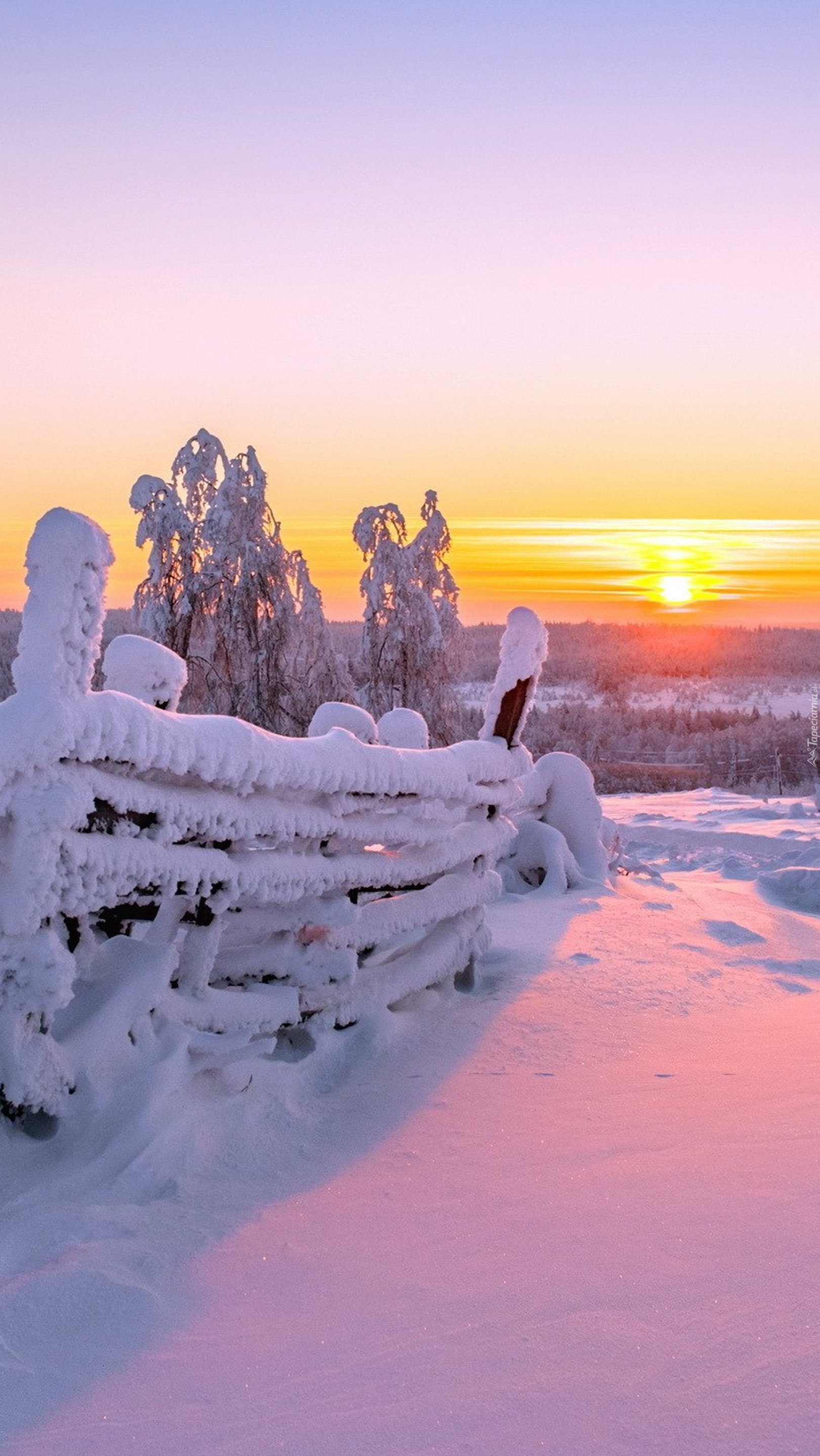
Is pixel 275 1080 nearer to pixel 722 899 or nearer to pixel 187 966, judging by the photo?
pixel 187 966

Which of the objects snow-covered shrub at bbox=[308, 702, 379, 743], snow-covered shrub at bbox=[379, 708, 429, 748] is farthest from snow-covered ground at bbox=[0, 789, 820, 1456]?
snow-covered shrub at bbox=[379, 708, 429, 748]

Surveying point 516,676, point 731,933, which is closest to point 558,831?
point 731,933

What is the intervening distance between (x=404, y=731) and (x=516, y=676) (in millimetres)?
606

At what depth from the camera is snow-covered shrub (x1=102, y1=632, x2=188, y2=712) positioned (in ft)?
13.6

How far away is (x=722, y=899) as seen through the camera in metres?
8.35

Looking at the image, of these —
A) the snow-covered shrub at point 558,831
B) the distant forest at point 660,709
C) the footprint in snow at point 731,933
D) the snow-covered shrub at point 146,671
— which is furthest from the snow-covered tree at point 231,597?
the snow-covered shrub at point 146,671

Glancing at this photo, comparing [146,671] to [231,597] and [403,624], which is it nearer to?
[231,597]

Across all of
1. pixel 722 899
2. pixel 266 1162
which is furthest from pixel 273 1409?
pixel 722 899

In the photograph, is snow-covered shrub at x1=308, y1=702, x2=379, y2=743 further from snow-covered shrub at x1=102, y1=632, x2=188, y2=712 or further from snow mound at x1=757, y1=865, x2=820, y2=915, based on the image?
snow mound at x1=757, y1=865, x2=820, y2=915

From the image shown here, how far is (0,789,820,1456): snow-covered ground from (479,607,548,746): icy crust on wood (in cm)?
153

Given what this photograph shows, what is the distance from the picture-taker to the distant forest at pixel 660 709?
25.8 m

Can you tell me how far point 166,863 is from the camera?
10.8ft

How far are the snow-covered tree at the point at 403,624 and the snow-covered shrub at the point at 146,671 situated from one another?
1590 centimetres

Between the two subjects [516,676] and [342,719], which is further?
[516,676]
